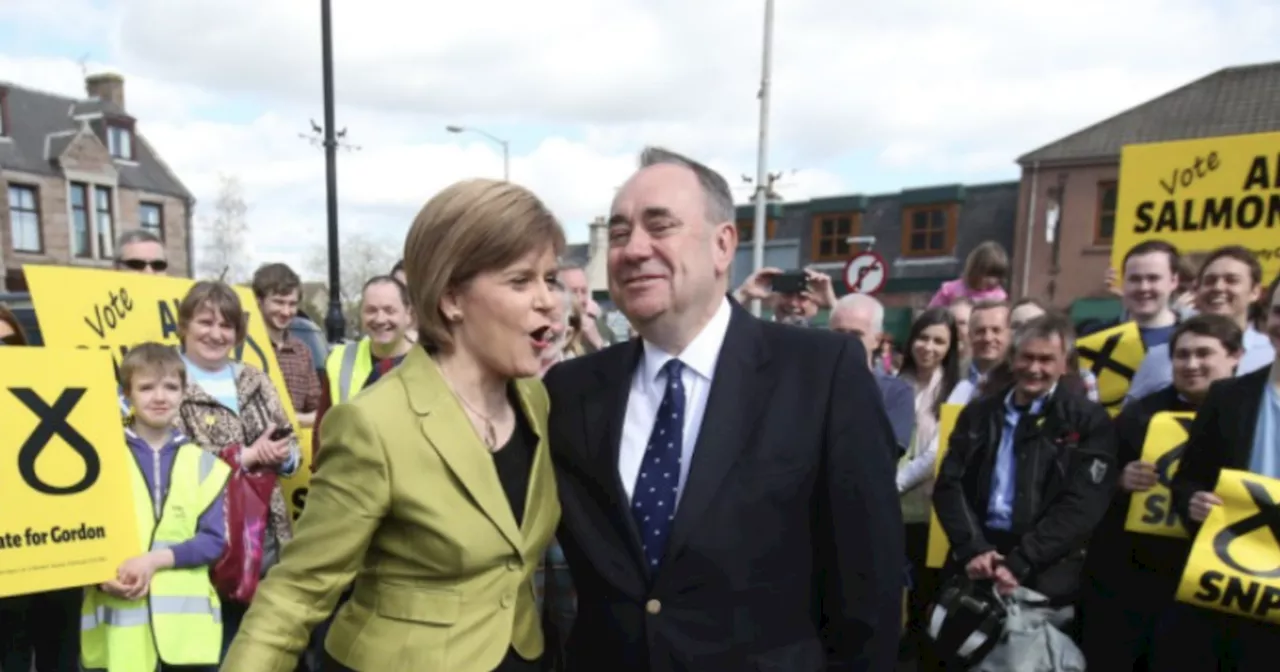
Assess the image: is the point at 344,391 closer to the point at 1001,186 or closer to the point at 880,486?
the point at 880,486

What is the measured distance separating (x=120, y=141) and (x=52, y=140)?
279 centimetres

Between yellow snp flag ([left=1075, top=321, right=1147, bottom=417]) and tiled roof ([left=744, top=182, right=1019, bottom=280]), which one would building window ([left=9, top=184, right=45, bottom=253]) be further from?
yellow snp flag ([left=1075, top=321, right=1147, bottom=417])

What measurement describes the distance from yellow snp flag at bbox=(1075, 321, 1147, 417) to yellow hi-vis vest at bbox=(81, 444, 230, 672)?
13.7ft

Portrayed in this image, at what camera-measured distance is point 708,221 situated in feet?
5.64

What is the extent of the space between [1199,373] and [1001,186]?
70.7ft

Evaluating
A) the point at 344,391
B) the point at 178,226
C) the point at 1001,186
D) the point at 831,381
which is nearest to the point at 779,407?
the point at 831,381

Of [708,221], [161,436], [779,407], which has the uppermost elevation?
[708,221]

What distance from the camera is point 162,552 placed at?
2.92 m

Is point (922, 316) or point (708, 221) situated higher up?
point (708, 221)

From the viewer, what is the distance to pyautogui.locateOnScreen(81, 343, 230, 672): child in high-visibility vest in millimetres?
2869

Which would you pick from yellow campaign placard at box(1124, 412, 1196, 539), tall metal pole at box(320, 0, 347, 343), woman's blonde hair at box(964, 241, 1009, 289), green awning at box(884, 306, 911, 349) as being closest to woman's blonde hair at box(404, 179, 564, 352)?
yellow campaign placard at box(1124, 412, 1196, 539)

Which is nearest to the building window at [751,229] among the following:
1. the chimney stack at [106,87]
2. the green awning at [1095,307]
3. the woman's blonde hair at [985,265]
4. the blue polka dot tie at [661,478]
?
the green awning at [1095,307]

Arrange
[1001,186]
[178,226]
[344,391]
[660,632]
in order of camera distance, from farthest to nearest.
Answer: [178,226]
[1001,186]
[344,391]
[660,632]

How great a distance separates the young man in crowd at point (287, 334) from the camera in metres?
4.66
